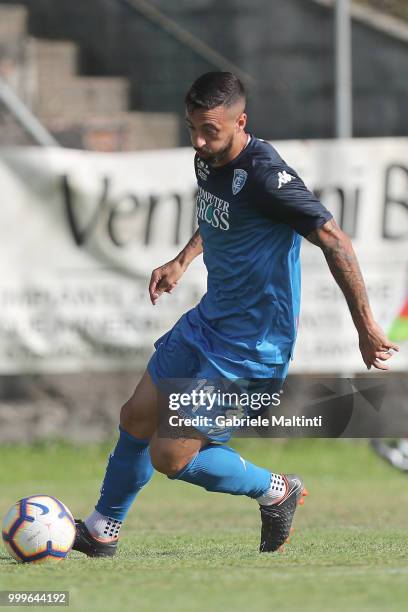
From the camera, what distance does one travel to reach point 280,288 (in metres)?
5.95

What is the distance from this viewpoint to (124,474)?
20.4 ft

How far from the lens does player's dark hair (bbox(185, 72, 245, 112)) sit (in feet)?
18.7

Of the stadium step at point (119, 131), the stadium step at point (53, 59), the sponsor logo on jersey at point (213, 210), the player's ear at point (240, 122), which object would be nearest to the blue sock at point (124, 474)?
the sponsor logo on jersey at point (213, 210)

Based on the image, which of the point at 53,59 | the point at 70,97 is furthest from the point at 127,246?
the point at 53,59

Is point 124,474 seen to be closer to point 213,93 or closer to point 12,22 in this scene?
point 213,93

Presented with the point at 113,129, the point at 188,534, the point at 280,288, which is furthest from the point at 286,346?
the point at 113,129

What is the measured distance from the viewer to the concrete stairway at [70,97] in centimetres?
1280

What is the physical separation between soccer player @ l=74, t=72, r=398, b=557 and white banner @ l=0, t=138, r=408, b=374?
4.90 m

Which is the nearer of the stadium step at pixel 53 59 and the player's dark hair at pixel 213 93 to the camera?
the player's dark hair at pixel 213 93

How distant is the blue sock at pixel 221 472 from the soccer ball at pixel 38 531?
0.53 metres

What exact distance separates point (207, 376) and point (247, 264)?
0.51 meters

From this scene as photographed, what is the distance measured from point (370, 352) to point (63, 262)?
20.0 feet

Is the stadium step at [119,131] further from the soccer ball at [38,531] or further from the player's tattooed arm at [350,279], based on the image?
the player's tattooed arm at [350,279]

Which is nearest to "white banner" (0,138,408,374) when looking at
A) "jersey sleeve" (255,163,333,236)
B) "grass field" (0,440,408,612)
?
"grass field" (0,440,408,612)
